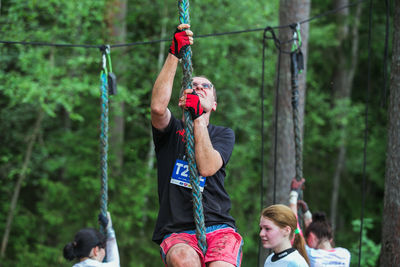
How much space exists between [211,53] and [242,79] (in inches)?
55.3

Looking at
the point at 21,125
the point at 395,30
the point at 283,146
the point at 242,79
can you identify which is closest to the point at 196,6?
the point at 242,79

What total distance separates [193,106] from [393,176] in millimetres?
1963

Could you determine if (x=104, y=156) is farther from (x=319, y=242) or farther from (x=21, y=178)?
(x=21, y=178)

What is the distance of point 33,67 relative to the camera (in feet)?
26.5

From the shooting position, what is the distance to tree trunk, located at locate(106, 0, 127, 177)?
9.01m

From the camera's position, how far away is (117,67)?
905 centimetres

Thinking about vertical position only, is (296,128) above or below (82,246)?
above

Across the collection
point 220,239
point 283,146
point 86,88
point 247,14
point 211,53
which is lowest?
point 220,239

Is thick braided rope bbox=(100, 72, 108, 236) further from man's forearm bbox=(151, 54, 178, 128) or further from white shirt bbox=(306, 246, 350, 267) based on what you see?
white shirt bbox=(306, 246, 350, 267)

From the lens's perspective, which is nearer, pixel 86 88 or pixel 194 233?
pixel 194 233

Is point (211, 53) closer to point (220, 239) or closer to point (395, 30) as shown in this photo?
point (395, 30)

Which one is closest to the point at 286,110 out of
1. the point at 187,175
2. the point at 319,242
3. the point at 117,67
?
the point at 319,242

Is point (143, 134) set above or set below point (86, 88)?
below

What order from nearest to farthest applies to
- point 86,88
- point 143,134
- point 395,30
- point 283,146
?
point 395,30
point 283,146
point 86,88
point 143,134
